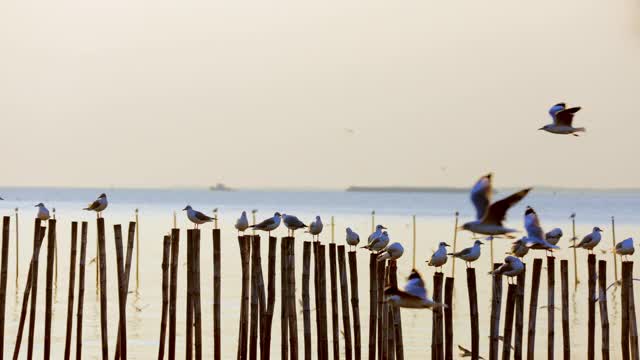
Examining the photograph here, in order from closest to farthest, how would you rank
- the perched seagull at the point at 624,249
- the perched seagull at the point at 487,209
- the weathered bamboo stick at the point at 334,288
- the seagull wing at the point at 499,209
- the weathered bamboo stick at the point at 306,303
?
the perched seagull at the point at 487,209 < the seagull wing at the point at 499,209 < the weathered bamboo stick at the point at 306,303 < the weathered bamboo stick at the point at 334,288 < the perched seagull at the point at 624,249

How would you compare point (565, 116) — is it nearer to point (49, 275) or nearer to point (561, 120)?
point (561, 120)

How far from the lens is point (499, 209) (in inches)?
397

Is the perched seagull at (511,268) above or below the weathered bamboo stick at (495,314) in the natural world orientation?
above

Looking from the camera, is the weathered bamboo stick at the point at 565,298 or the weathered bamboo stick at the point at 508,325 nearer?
the weathered bamboo stick at the point at 508,325

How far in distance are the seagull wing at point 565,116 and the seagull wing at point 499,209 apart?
11.6 ft

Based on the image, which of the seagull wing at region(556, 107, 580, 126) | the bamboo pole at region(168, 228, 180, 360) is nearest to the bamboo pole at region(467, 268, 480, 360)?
the seagull wing at region(556, 107, 580, 126)

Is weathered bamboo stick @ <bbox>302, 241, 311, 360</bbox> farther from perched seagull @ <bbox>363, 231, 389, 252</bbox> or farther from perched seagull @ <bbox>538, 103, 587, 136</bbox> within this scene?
perched seagull @ <bbox>363, 231, 389, 252</bbox>

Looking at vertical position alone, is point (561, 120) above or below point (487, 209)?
above

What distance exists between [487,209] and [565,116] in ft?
13.5

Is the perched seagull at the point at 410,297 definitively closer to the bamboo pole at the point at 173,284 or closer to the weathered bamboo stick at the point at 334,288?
the weathered bamboo stick at the point at 334,288

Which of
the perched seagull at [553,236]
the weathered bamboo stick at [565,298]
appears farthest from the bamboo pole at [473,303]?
the perched seagull at [553,236]

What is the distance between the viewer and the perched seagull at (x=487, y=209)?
31.5 ft

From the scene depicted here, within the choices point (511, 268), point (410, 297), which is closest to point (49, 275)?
point (511, 268)

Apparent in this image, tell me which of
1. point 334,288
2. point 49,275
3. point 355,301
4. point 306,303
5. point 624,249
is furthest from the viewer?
point 624,249
